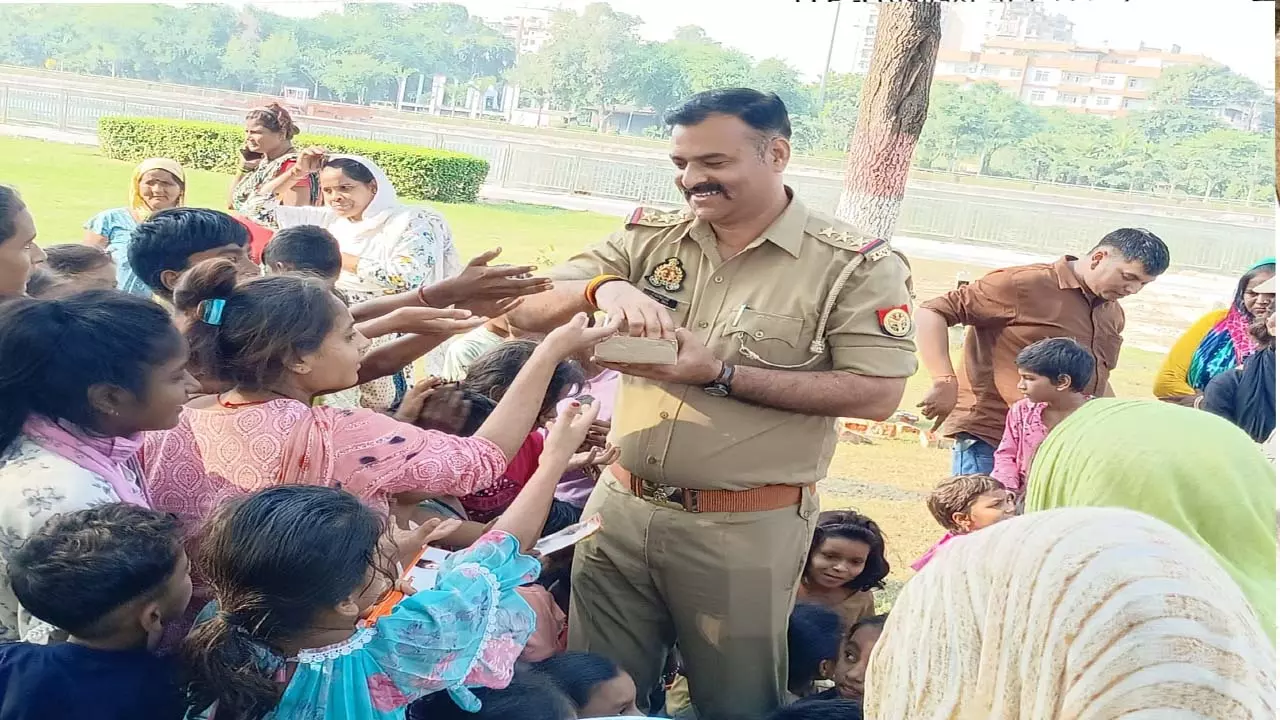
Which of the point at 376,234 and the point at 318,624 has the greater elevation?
the point at 376,234

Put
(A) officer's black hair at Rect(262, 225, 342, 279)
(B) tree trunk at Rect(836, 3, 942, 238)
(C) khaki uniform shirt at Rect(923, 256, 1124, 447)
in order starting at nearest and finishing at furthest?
(A) officer's black hair at Rect(262, 225, 342, 279)
(C) khaki uniform shirt at Rect(923, 256, 1124, 447)
(B) tree trunk at Rect(836, 3, 942, 238)

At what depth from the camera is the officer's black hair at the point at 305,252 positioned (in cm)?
379

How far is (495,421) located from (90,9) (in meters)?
39.8

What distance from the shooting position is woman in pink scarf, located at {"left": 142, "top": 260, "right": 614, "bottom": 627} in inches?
79.2

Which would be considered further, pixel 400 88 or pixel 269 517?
pixel 400 88

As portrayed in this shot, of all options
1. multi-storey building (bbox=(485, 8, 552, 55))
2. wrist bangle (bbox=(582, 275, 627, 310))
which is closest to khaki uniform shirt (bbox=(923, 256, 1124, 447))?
wrist bangle (bbox=(582, 275, 627, 310))

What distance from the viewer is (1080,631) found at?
31.4 inches

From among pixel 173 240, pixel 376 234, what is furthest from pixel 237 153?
pixel 173 240

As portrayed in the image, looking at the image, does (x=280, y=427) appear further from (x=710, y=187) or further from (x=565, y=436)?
(x=710, y=187)

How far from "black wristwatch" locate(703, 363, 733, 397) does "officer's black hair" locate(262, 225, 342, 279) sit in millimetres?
1946

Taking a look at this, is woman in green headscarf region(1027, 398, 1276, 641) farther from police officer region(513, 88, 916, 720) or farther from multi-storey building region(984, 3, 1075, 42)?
multi-storey building region(984, 3, 1075, 42)

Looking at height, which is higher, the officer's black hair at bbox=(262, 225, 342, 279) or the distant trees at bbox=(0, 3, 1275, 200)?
the distant trees at bbox=(0, 3, 1275, 200)

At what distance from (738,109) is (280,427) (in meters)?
1.32

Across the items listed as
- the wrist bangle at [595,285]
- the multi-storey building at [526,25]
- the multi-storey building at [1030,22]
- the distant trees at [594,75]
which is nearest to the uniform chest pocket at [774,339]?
the wrist bangle at [595,285]
